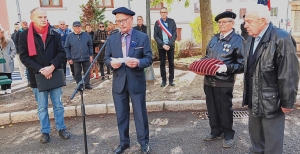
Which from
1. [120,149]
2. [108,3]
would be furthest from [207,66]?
[108,3]

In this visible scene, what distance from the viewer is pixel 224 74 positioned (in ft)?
12.7

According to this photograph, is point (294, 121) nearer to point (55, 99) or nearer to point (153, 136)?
point (153, 136)

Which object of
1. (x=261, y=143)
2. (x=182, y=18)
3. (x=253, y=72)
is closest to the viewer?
(x=253, y=72)

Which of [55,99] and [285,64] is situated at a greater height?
[285,64]

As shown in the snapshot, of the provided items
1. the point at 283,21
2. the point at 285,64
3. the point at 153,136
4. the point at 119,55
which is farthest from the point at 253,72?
the point at 283,21

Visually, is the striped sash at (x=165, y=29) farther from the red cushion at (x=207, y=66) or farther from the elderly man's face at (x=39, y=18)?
the elderly man's face at (x=39, y=18)

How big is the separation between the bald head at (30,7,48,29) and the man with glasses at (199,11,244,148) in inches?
98.6

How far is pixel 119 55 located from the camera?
12.3 ft

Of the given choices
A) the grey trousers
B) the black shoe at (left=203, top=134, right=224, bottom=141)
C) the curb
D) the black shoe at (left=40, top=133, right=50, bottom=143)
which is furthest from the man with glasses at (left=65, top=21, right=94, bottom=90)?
the grey trousers

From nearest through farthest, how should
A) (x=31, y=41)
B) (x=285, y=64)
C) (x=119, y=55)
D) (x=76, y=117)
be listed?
(x=285, y=64) → (x=119, y=55) → (x=31, y=41) → (x=76, y=117)

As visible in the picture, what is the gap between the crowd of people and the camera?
2875 mm

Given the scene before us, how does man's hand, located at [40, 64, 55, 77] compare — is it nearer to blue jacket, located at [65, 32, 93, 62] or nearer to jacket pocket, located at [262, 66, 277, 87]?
jacket pocket, located at [262, 66, 277, 87]

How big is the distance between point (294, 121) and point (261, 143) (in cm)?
202

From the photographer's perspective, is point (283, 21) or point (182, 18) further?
point (283, 21)
